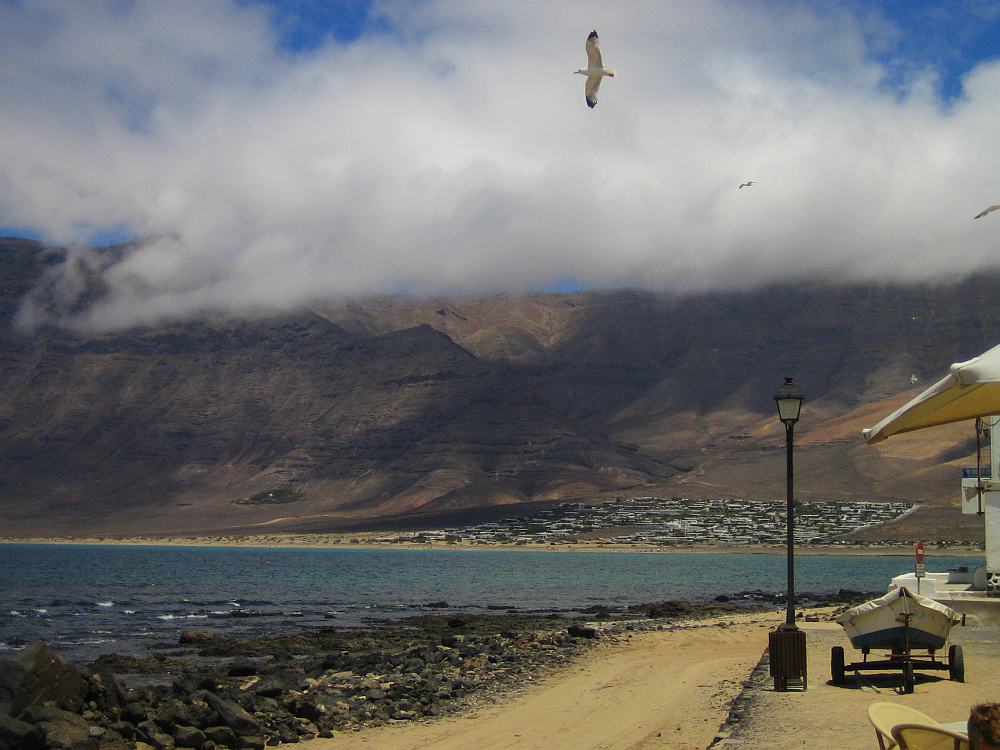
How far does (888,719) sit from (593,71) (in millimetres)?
14076

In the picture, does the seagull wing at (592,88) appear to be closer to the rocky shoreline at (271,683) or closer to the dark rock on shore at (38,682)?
the rocky shoreline at (271,683)

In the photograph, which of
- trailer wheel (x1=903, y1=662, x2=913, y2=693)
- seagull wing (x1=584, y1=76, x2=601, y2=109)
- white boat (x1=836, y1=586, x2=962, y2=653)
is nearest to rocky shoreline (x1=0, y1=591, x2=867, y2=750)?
white boat (x1=836, y1=586, x2=962, y2=653)

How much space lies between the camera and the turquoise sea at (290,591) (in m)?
45.0

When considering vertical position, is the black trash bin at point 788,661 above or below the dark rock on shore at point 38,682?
above

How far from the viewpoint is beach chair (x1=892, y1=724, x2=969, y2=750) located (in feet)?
28.9

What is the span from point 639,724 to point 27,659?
10.2 meters

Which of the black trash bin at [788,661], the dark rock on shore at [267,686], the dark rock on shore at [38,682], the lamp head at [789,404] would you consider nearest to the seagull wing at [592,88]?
the lamp head at [789,404]

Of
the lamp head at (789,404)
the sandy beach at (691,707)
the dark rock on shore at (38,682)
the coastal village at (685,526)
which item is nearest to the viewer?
the sandy beach at (691,707)

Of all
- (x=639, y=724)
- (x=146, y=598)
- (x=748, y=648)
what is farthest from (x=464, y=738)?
(x=146, y=598)

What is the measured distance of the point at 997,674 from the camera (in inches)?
667

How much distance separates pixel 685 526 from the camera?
174375 millimetres

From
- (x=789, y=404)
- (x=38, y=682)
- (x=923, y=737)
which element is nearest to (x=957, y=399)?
(x=923, y=737)

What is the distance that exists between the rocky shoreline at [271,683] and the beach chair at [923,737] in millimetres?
12616

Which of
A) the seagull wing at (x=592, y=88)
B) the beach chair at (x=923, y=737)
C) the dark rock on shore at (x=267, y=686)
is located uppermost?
the seagull wing at (x=592, y=88)
